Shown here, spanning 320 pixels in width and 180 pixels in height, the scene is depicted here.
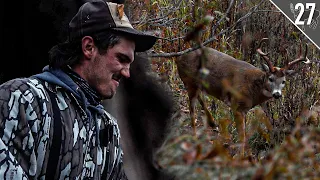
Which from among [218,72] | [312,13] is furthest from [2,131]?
[218,72]

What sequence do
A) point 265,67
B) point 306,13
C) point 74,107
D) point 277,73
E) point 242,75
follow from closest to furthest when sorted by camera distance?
1. point 74,107
2. point 306,13
3. point 277,73
4. point 265,67
5. point 242,75

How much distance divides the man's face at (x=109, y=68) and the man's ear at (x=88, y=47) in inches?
0.5

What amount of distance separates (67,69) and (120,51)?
0.18 metres

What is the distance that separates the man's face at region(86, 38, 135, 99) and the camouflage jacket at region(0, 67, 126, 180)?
0.22ft

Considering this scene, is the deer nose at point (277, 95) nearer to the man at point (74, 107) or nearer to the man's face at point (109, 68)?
the man at point (74, 107)

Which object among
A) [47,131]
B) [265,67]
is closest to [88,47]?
[47,131]

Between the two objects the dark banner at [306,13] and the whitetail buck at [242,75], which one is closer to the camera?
the dark banner at [306,13]

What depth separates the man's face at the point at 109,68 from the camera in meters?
2.11

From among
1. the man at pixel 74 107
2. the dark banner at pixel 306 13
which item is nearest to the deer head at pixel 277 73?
the dark banner at pixel 306 13

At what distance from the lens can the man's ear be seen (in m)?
2.15

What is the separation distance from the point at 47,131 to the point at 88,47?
351 mm

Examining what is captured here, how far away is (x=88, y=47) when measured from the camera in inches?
84.8

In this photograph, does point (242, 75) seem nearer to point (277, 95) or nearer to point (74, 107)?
point (277, 95)

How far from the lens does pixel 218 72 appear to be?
318 inches
